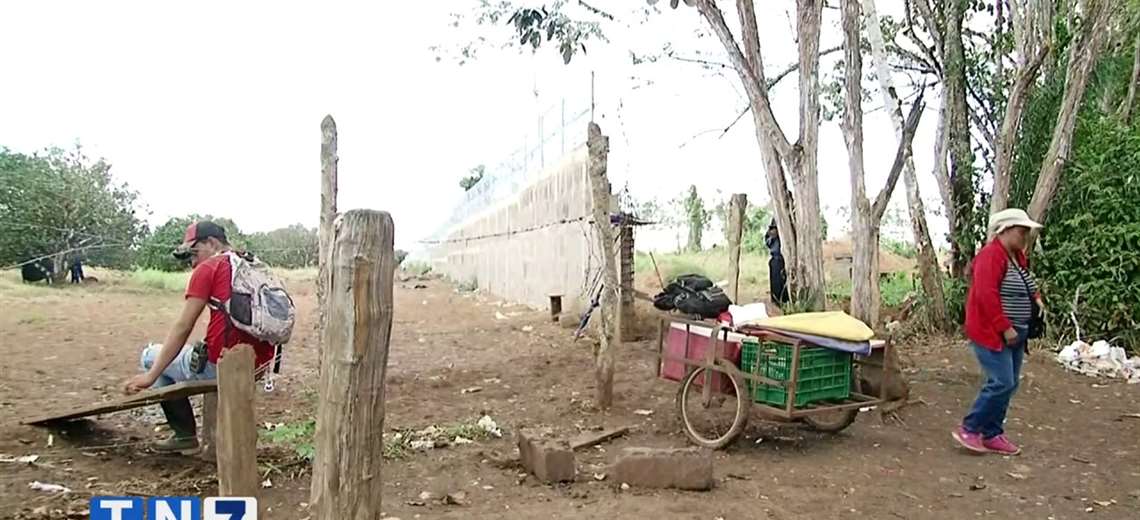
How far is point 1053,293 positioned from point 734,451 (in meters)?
6.02

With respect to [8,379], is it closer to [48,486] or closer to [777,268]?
[48,486]

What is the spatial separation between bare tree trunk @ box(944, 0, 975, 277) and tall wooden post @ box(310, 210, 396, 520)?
30.3 feet

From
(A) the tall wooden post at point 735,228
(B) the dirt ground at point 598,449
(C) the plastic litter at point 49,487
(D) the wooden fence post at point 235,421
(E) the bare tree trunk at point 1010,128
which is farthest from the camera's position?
(A) the tall wooden post at point 735,228

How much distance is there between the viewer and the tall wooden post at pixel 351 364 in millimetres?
2883

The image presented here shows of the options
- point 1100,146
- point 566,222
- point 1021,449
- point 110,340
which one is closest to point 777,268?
point 566,222

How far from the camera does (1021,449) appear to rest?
242 inches

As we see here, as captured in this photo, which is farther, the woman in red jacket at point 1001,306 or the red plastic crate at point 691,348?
the red plastic crate at point 691,348

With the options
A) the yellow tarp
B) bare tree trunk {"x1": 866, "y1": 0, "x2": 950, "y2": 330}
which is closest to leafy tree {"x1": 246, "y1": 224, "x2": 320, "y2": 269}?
bare tree trunk {"x1": 866, "y1": 0, "x2": 950, "y2": 330}

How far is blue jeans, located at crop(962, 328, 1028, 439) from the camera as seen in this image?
5.55m

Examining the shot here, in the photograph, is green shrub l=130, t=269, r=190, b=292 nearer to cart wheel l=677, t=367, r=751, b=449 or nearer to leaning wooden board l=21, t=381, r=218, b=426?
leaning wooden board l=21, t=381, r=218, b=426

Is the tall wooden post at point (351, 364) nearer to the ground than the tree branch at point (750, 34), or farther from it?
nearer to the ground

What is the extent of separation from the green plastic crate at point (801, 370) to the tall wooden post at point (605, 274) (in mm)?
1283

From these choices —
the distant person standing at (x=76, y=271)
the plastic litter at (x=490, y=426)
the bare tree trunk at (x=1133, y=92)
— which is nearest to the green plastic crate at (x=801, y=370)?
the plastic litter at (x=490, y=426)

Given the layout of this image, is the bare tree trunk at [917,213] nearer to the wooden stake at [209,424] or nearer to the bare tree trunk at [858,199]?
the bare tree trunk at [858,199]
